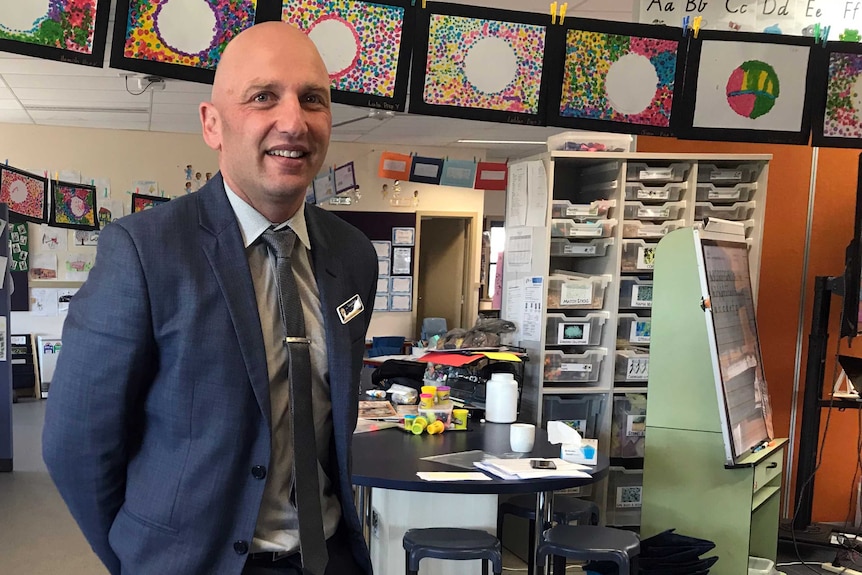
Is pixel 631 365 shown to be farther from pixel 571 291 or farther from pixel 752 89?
pixel 752 89

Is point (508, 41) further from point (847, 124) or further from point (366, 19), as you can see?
point (847, 124)

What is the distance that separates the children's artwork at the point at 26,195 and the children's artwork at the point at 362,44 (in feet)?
14.3

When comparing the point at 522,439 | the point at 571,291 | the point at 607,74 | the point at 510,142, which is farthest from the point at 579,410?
the point at 510,142

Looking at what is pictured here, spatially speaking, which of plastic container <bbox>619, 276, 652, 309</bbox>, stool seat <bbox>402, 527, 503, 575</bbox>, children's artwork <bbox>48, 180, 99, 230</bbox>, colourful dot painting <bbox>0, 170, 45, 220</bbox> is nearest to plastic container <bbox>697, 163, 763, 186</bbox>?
plastic container <bbox>619, 276, 652, 309</bbox>

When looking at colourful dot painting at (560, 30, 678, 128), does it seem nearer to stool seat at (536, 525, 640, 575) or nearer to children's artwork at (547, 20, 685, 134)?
children's artwork at (547, 20, 685, 134)

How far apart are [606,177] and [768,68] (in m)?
1.23

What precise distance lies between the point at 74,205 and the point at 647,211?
5095 mm

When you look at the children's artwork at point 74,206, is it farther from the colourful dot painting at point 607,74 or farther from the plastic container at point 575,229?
the colourful dot painting at point 607,74

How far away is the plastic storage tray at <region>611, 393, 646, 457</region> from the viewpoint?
3816mm

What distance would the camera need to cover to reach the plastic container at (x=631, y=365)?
379 cm

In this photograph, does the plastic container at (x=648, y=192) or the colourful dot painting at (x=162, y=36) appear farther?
the plastic container at (x=648, y=192)

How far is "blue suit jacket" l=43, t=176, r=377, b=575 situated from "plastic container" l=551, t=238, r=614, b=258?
280 centimetres

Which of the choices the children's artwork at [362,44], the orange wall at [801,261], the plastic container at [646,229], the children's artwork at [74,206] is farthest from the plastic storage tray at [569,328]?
the children's artwork at [74,206]

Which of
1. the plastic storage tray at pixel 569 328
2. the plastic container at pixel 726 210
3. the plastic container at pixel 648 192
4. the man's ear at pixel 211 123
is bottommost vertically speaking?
the plastic storage tray at pixel 569 328
